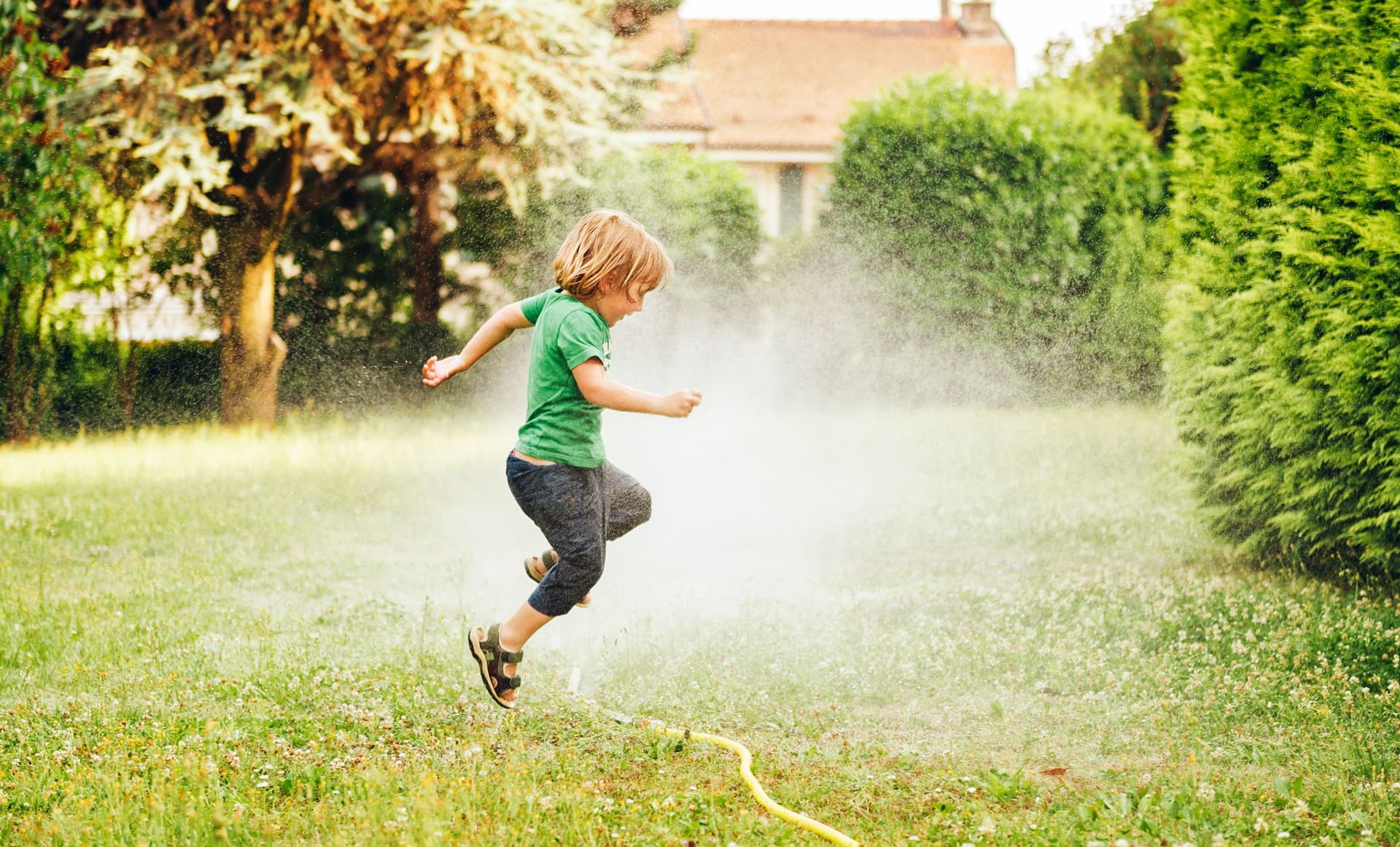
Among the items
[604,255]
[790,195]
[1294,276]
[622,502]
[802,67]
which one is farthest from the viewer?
[802,67]

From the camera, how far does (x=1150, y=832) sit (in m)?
3.68

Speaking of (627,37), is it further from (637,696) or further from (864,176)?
(637,696)

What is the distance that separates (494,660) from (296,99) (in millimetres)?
9552

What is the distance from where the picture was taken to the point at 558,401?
4.54 metres

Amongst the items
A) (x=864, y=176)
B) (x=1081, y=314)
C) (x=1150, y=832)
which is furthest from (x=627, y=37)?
(x=1150, y=832)

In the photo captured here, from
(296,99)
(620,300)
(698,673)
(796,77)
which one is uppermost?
(796,77)

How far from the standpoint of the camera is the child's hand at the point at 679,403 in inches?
161

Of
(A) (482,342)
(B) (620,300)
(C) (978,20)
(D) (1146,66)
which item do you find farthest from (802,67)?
(B) (620,300)

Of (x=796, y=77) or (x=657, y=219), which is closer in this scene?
(x=657, y=219)

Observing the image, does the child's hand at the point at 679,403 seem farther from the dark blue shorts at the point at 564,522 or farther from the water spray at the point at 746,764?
the water spray at the point at 746,764

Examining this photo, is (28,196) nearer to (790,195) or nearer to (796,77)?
(790,195)

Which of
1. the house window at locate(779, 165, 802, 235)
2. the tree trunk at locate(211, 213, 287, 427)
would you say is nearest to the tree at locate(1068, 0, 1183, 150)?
the house window at locate(779, 165, 802, 235)

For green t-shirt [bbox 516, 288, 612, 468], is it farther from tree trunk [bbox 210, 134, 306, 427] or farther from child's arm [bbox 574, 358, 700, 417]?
tree trunk [bbox 210, 134, 306, 427]

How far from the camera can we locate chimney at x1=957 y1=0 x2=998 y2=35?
1339 inches
